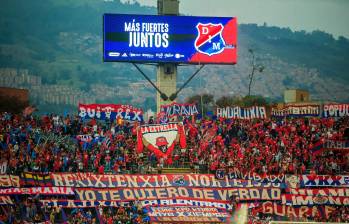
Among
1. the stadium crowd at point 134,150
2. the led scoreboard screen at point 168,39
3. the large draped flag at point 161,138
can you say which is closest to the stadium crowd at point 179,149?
the stadium crowd at point 134,150

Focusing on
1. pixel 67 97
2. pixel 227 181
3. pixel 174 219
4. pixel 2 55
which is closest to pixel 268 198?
pixel 227 181

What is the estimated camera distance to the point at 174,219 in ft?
138

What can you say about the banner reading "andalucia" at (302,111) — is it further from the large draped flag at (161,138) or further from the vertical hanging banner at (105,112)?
the vertical hanging banner at (105,112)

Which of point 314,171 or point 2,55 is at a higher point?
point 2,55

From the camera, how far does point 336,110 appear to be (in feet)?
175

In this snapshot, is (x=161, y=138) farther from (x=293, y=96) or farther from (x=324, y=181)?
(x=293, y=96)

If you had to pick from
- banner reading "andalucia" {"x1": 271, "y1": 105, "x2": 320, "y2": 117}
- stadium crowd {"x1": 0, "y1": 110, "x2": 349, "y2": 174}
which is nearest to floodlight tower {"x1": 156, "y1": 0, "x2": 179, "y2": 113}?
stadium crowd {"x1": 0, "y1": 110, "x2": 349, "y2": 174}

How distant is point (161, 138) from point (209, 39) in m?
12.0

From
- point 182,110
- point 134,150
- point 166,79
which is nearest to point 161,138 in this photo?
point 134,150

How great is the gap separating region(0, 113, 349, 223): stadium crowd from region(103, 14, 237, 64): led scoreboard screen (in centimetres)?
702

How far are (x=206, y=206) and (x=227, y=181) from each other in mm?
2041

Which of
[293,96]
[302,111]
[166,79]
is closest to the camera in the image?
[302,111]

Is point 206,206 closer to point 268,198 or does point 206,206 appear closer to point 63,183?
point 268,198

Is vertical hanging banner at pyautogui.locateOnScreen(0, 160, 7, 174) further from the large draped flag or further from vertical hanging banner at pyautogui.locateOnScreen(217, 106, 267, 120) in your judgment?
vertical hanging banner at pyautogui.locateOnScreen(217, 106, 267, 120)
